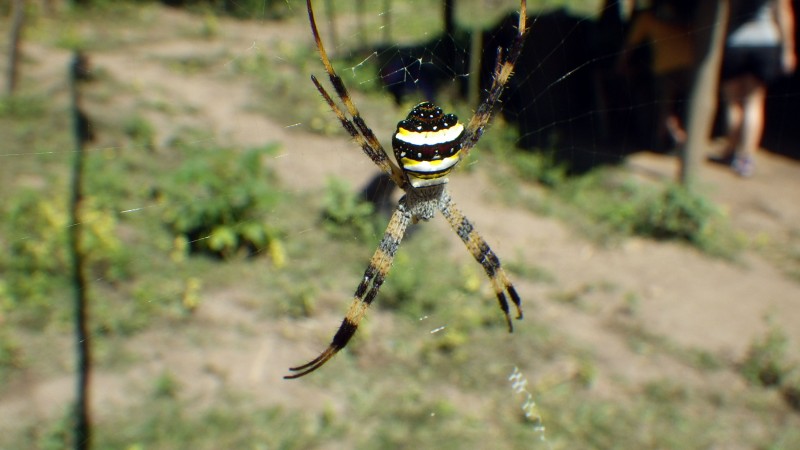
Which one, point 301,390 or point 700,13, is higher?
point 700,13

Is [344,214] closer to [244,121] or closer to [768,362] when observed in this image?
[244,121]

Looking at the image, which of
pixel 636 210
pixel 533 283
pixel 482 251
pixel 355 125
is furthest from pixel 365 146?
pixel 636 210

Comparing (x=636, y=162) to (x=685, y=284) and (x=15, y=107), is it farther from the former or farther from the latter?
(x=15, y=107)

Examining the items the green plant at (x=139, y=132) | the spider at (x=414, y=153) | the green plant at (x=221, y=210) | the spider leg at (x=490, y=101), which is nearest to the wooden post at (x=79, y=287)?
the green plant at (x=139, y=132)

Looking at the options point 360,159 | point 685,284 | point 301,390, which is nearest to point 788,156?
point 685,284

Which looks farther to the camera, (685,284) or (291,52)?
(291,52)

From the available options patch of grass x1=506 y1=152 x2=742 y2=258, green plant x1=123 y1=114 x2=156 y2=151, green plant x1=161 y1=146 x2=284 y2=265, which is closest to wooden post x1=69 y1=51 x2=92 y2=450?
green plant x1=123 y1=114 x2=156 y2=151
